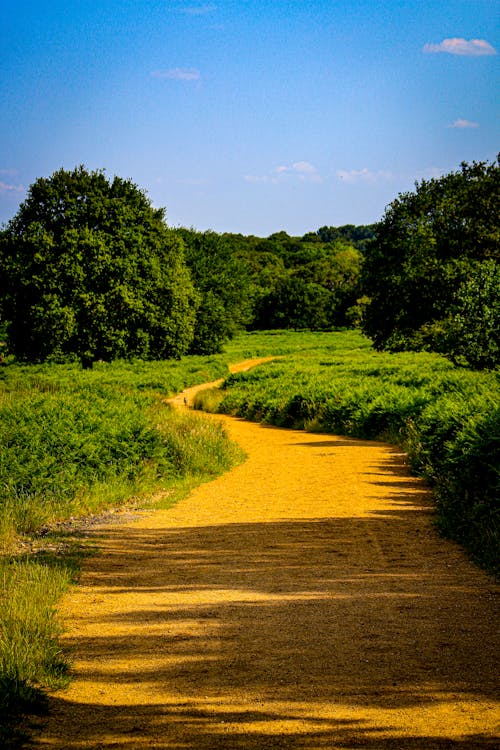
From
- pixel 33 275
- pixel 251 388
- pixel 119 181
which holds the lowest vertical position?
pixel 251 388

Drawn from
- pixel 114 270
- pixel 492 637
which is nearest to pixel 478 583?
pixel 492 637

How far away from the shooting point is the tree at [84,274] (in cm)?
3694

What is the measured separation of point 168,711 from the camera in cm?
468

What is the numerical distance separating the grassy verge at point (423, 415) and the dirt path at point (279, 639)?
0.61 m

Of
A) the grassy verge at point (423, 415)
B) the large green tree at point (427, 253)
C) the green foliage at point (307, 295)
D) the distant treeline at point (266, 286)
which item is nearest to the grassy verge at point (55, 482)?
the grassy verge at point (423, 415)

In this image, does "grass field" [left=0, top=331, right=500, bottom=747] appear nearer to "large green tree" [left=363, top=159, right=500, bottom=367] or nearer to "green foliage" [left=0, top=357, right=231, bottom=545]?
"green foliage" [left=0, top=357, right=231, bottom=545]

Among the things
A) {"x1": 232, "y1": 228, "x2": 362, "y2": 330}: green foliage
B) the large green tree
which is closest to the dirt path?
the large green tree

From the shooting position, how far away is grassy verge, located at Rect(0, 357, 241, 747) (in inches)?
207

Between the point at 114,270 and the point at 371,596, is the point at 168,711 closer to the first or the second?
the point at 371,596

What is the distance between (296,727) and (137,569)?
13.7ft

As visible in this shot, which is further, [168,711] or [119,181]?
[119,181]

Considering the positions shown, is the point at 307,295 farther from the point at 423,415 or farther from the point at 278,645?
the point at 278,645

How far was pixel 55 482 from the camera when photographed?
38.9ft

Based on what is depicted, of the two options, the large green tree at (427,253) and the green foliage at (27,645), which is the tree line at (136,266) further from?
the green foliage at (27,645)
